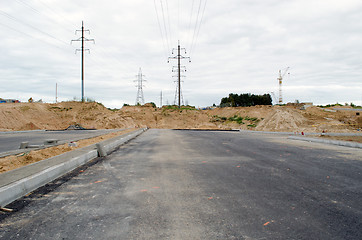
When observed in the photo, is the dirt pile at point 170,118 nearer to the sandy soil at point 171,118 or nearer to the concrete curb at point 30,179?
the sandy soil at point 171,118

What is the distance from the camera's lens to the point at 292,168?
7.97 m

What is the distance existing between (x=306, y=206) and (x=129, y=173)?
16.2ft

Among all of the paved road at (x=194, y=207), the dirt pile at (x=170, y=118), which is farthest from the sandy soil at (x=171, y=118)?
the paved road at (x=194, y=207)

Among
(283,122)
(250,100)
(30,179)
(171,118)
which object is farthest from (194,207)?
(250,100)

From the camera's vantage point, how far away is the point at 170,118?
62.7 m

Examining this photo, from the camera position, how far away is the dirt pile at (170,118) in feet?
126

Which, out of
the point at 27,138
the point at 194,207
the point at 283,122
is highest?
the point at 283,122

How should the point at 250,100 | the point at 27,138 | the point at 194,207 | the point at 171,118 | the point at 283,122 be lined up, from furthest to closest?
the point at 250,100 < the point at 171,118 < the point at 283,122 < the point at 27,138 < the point at 194,207

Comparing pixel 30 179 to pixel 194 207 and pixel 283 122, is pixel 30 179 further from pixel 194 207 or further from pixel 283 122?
pixel 283 122

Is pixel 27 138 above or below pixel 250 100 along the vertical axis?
below

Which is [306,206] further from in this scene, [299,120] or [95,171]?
[299,120]

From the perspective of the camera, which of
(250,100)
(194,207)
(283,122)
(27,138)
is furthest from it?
(250,100)

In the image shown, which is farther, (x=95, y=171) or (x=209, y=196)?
(x=95, y=171)

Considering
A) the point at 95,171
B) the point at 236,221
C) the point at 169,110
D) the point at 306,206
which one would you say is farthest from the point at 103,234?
the point at 169,110
